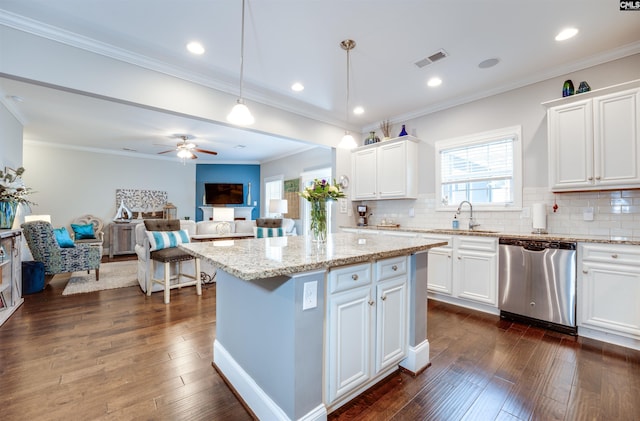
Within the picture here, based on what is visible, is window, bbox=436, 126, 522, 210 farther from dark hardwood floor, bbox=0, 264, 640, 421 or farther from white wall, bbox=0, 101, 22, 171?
white wall, bbox=0, 101, 22, 171

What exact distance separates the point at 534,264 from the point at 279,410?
2.78 m

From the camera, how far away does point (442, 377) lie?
197 centimetres

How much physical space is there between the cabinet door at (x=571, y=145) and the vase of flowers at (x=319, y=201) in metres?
2.44

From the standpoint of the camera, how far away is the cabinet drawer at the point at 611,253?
7.57ft

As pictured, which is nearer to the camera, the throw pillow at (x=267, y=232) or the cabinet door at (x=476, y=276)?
the cabinet door at (x=476, y=276)

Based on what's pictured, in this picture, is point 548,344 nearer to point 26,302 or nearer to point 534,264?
point 534,264

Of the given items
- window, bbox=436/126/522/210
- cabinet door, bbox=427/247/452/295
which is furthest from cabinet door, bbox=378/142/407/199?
cabinet door, bbox=427/247/452/295

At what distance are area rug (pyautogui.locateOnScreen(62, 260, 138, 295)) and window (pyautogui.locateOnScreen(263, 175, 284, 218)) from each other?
146 inches

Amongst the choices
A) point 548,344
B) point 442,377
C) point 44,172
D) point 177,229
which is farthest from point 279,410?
point 44,172

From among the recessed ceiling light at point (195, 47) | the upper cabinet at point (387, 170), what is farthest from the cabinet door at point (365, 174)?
the recessed ceiling light at point (195, 47)

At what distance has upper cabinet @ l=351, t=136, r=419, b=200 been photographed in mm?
4172

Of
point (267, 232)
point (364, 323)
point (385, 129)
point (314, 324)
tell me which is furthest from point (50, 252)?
point (385, 129)

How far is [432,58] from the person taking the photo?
2875 millimetres

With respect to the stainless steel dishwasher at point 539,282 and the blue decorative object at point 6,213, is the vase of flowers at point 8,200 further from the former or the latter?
the stainless steel dishwasher at point 539,282
